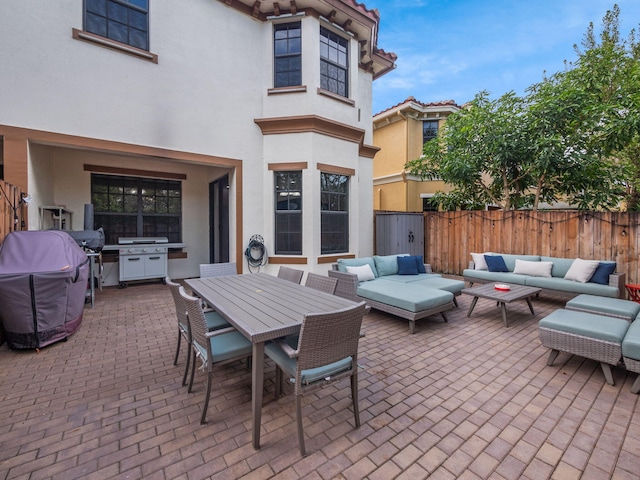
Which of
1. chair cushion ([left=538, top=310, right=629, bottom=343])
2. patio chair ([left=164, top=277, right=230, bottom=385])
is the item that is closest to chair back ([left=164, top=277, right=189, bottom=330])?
patio chair ([left=164, top=277, right=230, bottom=385])

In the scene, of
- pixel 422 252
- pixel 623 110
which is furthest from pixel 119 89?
pixel 623 110

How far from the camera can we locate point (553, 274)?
19.4 feet

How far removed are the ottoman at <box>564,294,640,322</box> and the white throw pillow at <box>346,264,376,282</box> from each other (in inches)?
113

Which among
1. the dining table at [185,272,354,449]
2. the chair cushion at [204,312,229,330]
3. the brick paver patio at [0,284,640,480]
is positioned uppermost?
the dining table at [185,272,354,449]

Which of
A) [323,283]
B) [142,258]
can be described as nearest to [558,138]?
[323,283]

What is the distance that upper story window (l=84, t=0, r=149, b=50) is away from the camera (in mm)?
4898

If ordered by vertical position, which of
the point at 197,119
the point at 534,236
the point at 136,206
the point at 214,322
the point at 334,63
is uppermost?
the point at 334,63

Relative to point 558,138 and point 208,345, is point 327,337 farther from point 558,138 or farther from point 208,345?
point 558,138

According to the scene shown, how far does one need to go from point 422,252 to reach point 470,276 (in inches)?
94.9

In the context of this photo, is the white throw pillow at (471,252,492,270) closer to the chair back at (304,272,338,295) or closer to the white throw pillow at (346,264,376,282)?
the white throw pillow at (346,264,376,282)

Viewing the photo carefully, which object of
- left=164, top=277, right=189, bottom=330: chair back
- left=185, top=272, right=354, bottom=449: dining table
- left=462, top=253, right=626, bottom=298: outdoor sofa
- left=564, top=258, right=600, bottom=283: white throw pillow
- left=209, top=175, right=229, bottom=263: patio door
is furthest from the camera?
left=209, top=175, right=229, bottom=263: patio door

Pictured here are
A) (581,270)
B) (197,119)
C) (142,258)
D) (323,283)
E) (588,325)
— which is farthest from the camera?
(142,258)

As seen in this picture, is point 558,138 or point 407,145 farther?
point 407,145

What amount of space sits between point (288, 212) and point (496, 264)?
15.9ft
